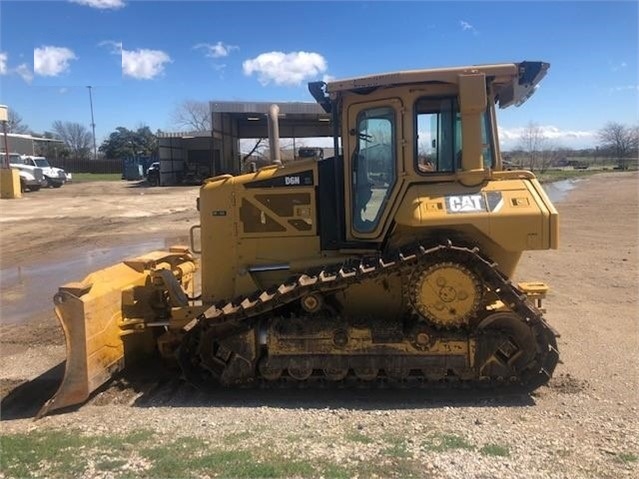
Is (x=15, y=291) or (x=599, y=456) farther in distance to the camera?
(x=15, y=291)

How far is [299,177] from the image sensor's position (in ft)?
19.8

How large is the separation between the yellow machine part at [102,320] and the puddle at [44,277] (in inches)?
125

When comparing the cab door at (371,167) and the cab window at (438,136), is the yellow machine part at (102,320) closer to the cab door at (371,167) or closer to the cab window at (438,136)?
the cab door at (371,167)

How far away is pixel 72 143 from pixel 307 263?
104 m

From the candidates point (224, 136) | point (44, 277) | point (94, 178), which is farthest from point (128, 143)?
point (44, 277)

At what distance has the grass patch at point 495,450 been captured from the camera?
14.0ft

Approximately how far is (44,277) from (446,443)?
9.83 meters

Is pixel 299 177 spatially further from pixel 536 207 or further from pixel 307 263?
pixel 536 207

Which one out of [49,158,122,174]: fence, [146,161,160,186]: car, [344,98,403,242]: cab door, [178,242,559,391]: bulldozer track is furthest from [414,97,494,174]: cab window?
[49,158,122,174]: fence

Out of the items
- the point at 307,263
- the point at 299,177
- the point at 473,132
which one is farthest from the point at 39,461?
the point at 473,132

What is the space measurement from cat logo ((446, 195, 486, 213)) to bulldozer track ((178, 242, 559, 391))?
37cm

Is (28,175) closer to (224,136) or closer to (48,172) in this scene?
(48,172)

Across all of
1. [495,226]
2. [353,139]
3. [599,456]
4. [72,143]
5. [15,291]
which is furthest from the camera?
[72,143]

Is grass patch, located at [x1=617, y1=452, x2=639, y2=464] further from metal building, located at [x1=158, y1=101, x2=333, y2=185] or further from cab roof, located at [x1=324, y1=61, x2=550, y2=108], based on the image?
metal building, located at [x1=158, y1=101, x2=333, y2=185]
